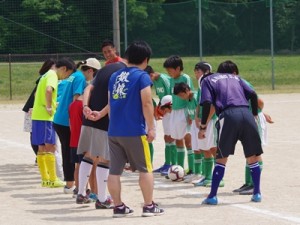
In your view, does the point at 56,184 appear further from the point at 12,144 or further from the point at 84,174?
the point at 12,144

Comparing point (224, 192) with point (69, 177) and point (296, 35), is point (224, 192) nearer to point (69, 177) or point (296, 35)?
point (69, 177)

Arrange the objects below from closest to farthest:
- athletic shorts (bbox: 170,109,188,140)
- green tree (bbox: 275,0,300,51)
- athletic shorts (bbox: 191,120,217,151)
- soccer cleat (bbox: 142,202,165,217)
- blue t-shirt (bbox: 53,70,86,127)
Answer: soccer cleat (bbox: 142,202,165,217)
blue t-shirt (bbox: 53,70,86,127)
athletic shorts (bbox: 191,120,217,151)
athletic shorts (bbox: 170,109,188,140)
green tree (bbox: 275,0,300,51)

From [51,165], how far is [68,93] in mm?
1316

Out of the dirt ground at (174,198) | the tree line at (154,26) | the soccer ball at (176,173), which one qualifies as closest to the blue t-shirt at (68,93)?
the dirt ground at (174,198)

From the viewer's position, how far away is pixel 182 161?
12.6 m

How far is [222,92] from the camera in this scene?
32.7 feet

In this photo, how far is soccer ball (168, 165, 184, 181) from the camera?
12.0 m

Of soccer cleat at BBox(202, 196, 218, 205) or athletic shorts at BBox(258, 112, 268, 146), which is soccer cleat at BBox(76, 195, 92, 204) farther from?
Answer: athletic shorts at BBox(258, 112, 268, 146)

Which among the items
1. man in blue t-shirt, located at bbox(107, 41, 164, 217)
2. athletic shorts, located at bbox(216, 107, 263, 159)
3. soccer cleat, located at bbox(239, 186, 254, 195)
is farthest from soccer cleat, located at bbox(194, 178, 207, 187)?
man in blue t-shirt, located at bbox(107, 41, 164, 217)

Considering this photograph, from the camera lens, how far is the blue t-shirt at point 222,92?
392 inches

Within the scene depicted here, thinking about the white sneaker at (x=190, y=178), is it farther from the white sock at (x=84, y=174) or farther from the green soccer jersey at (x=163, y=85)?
the white sock at (x=84, y=174)

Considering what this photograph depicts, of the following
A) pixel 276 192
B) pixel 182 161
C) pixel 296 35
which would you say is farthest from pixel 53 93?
pixel 296 35

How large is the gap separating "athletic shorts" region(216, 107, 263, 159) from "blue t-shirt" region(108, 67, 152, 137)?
1.22 m

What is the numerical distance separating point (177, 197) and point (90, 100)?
1743mm
